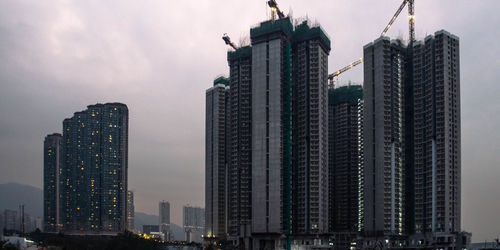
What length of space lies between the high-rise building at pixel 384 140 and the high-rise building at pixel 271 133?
87.9ft

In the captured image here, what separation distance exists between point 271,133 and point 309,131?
13.4 meters

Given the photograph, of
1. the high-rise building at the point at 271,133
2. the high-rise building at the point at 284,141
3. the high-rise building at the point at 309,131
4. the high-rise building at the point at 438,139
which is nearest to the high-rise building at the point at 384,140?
the high-rise building at the point at 438,139

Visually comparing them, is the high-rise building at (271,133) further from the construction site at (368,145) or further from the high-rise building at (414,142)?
the high-rise building at (414,142)

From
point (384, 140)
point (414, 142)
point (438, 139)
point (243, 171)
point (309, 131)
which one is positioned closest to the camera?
point (438, 139)

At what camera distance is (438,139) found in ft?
→ 555

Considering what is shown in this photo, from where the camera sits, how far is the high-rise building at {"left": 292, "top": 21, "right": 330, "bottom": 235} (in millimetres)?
177500

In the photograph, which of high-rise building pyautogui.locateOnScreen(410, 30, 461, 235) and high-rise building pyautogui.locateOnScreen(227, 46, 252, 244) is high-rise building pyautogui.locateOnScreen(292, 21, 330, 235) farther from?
high-rise building pyautogui.locateOnScreen(410, 30, 461, 235)

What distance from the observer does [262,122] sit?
180 meters

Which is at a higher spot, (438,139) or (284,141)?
(438,139)

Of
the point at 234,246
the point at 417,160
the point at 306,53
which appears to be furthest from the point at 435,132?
the point at 234,246

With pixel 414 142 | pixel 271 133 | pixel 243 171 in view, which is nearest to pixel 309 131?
pixel 271 133

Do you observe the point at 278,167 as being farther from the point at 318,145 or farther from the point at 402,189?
the point at 402,189

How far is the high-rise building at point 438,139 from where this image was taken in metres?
166

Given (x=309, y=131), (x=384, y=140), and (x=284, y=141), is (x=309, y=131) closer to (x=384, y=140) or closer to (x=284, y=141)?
(x=284, y=141)
